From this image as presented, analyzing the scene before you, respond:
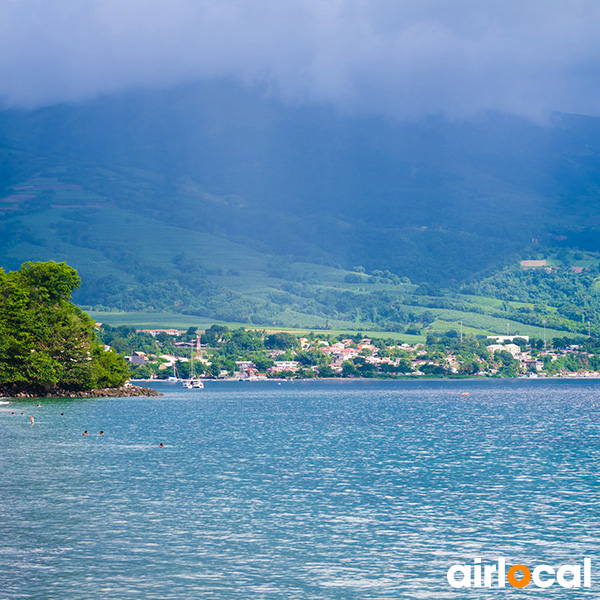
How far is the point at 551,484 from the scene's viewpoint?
46.5 metres

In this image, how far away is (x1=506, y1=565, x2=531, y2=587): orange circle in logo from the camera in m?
26.4

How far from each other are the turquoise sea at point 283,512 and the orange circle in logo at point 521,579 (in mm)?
691

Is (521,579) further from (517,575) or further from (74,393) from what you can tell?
(74,393)

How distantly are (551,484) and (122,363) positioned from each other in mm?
109705

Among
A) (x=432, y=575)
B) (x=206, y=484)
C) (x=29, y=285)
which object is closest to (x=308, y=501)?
(x=206, y=484)

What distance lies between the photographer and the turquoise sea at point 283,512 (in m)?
26.6

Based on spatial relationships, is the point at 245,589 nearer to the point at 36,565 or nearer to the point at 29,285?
the point at 36,565

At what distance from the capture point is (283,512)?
124ft

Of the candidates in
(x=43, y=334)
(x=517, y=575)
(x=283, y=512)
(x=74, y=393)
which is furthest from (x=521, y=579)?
(x=74, y=393)

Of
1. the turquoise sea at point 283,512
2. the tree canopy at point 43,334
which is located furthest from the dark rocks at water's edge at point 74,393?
the turquoise sea at point 283,512

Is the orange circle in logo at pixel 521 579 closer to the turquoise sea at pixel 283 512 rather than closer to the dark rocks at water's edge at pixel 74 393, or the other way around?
the turquoise sea at pixel 283 512

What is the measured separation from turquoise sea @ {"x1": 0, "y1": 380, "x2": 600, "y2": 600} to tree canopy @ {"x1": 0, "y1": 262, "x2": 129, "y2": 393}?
130ft

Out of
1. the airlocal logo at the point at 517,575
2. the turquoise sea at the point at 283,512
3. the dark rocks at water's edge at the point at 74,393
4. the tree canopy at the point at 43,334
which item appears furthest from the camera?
the dark rocks at water's edge at the point at 74,393

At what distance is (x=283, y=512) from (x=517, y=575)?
13052 mm
